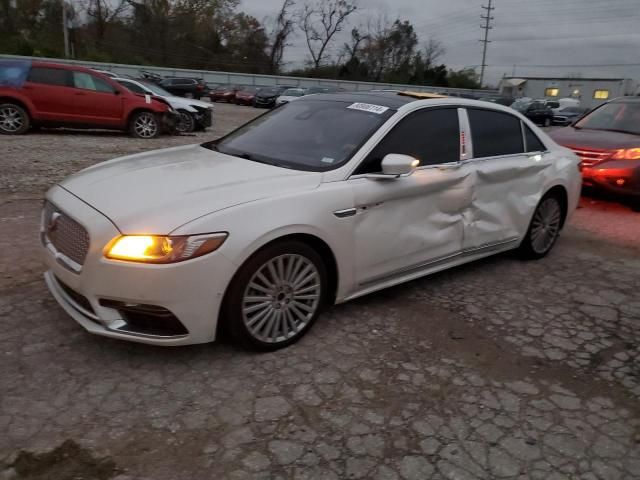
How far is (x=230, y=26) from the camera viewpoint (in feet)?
212

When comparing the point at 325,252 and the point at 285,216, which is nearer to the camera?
the point at 285,216

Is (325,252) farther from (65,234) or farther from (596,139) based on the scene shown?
(596,139)

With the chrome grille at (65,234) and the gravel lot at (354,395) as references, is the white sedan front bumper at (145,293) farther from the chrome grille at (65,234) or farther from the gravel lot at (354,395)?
the gravel lot at (354,395)

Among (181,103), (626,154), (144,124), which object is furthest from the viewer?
(181,103)

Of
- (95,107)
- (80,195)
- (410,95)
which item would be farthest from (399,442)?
(95,107)

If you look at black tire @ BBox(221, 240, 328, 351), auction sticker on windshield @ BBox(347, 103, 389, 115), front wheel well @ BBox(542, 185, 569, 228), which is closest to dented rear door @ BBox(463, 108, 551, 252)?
front wheel well @ BBox(542, 185, 569, 228)

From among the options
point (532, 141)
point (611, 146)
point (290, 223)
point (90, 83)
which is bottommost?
point (290, 223)

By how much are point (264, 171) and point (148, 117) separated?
9958 mm

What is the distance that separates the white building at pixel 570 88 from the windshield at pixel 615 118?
6356 cm

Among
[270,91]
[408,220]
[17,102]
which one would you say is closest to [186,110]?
[17,102]

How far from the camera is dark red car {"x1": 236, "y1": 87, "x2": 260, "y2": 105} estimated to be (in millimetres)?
33656

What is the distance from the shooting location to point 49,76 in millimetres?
11188

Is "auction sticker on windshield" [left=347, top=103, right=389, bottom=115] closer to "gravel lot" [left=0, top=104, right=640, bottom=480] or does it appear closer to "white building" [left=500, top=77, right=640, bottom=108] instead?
"gravel lot" [left=0, top=104, right=640, bottom=480]

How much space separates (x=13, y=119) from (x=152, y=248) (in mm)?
10267
